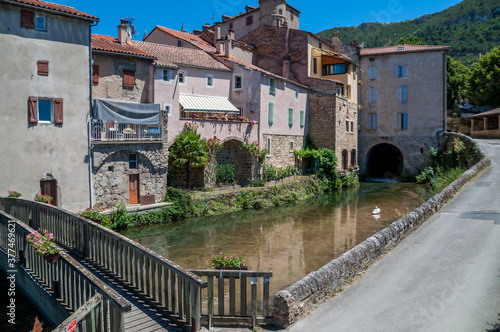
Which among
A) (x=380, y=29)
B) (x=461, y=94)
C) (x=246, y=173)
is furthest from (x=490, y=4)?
(x=246, y=173)

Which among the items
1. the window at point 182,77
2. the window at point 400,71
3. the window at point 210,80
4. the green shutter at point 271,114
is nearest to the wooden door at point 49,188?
the window at point 182,77

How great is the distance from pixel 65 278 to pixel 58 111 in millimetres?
13065

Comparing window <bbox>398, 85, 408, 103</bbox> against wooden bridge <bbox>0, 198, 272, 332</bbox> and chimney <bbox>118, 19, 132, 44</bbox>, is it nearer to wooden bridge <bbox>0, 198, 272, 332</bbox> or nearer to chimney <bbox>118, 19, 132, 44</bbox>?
chimney <bbox>118, 19, 132, 44</bbox>

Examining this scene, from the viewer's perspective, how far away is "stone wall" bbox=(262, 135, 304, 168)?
107 feet

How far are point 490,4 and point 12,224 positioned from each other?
11537cm

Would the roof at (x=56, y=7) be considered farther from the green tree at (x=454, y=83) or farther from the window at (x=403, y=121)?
the green tree at (x=454, y=83)

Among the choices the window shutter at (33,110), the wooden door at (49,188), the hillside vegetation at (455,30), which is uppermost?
the hillside vegetation at (455,30)

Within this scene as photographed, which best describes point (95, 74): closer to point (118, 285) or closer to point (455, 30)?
point (118, 285)

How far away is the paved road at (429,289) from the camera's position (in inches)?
261

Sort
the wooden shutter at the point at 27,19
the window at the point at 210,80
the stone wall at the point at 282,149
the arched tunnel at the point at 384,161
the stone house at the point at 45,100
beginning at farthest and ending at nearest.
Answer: the arched tunnel at the point at 384,161 → the stone wall at the point at 282,149 → the window at the point at 210,80 → the wooden shutter at the point at 27,19 → the stone house at the point at 45,100

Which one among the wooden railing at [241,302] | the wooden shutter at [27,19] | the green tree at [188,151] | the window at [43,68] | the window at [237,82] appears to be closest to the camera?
the wooden railing at [241,302]

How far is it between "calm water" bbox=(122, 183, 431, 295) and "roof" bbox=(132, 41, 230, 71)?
11002mm

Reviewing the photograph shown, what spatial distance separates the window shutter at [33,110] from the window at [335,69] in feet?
93.7

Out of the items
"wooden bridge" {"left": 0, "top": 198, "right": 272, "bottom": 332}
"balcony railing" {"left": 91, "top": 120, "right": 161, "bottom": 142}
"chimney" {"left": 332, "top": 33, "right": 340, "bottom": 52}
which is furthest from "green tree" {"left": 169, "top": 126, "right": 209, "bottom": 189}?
"chimney" {"left": 332, "top": 33, "right": 340, "bottom": 52}
